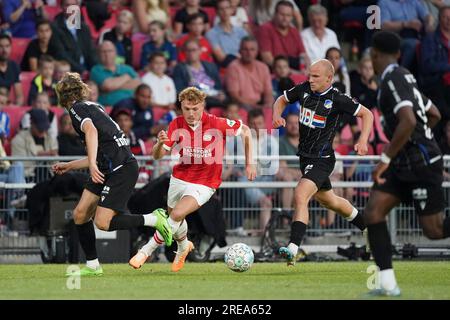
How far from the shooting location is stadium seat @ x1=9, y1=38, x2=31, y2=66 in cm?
2064

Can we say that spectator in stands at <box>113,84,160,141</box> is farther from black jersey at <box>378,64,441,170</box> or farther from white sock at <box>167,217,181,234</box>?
black jersey at <box>378,64,441,170</box>

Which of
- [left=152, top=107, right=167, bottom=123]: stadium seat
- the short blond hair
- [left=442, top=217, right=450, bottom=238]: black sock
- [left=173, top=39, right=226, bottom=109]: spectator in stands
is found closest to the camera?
[left=442, top=217, right=450, bottom=238]: black sock

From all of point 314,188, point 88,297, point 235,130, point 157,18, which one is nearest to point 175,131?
point 235,130

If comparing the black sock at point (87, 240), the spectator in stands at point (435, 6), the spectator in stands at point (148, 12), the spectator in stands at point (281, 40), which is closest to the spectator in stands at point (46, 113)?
the spectator in stands at point (148, 12)

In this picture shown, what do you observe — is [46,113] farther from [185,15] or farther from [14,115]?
[185,15]

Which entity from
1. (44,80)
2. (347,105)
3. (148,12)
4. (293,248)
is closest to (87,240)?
(293,248)

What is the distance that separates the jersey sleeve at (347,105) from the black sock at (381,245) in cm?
408

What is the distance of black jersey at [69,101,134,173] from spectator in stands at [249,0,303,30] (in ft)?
32.0

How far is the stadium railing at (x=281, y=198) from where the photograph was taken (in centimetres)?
1775

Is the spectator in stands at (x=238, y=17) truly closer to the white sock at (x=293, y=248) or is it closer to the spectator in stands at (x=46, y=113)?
the spectator in stands at (x=46, y=113)

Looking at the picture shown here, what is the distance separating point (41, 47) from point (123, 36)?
160 cm

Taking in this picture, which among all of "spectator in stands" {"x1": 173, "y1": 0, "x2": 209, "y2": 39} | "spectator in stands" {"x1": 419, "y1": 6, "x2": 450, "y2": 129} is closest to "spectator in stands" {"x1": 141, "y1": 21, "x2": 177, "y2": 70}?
"spectator in stands" {"x1": 173, "y1": 0, "x2": 209, "y2": 39}

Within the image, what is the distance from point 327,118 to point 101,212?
3027mm

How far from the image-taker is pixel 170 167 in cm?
1789
